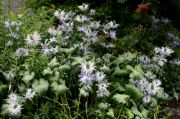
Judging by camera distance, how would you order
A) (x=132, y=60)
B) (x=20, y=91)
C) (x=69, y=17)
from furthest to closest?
(x=69, y=17), (x=132, y=60), (x=20, y=91)

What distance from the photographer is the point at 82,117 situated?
484cm

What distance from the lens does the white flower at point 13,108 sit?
4.56 metres

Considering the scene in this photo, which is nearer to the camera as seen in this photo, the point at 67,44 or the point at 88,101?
the point at 88,101

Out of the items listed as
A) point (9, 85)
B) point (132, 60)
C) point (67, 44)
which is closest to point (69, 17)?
point (67, 44)

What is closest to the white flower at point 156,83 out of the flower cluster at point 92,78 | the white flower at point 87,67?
the flower cluster at point 92,78

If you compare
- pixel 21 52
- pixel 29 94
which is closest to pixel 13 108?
pixel 29 94

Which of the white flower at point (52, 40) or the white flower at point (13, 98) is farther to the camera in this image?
the white flower at point (52, 40)

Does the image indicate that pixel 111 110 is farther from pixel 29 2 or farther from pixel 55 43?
pixel 29 2

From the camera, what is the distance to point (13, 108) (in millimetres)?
4578

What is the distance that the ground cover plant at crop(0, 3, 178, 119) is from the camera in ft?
15.7

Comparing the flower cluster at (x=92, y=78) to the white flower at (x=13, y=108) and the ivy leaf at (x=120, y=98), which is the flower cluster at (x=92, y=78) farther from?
the white flower at (x=13, y=108)

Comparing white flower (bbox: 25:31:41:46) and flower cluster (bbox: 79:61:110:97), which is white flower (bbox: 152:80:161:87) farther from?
white flower (bbox: 25:31:41:46)

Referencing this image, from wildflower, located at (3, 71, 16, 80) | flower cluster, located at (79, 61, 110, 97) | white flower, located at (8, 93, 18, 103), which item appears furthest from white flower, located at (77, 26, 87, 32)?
white flower, located at (8, 93, 18, 103)

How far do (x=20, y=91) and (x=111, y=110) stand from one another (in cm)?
90
